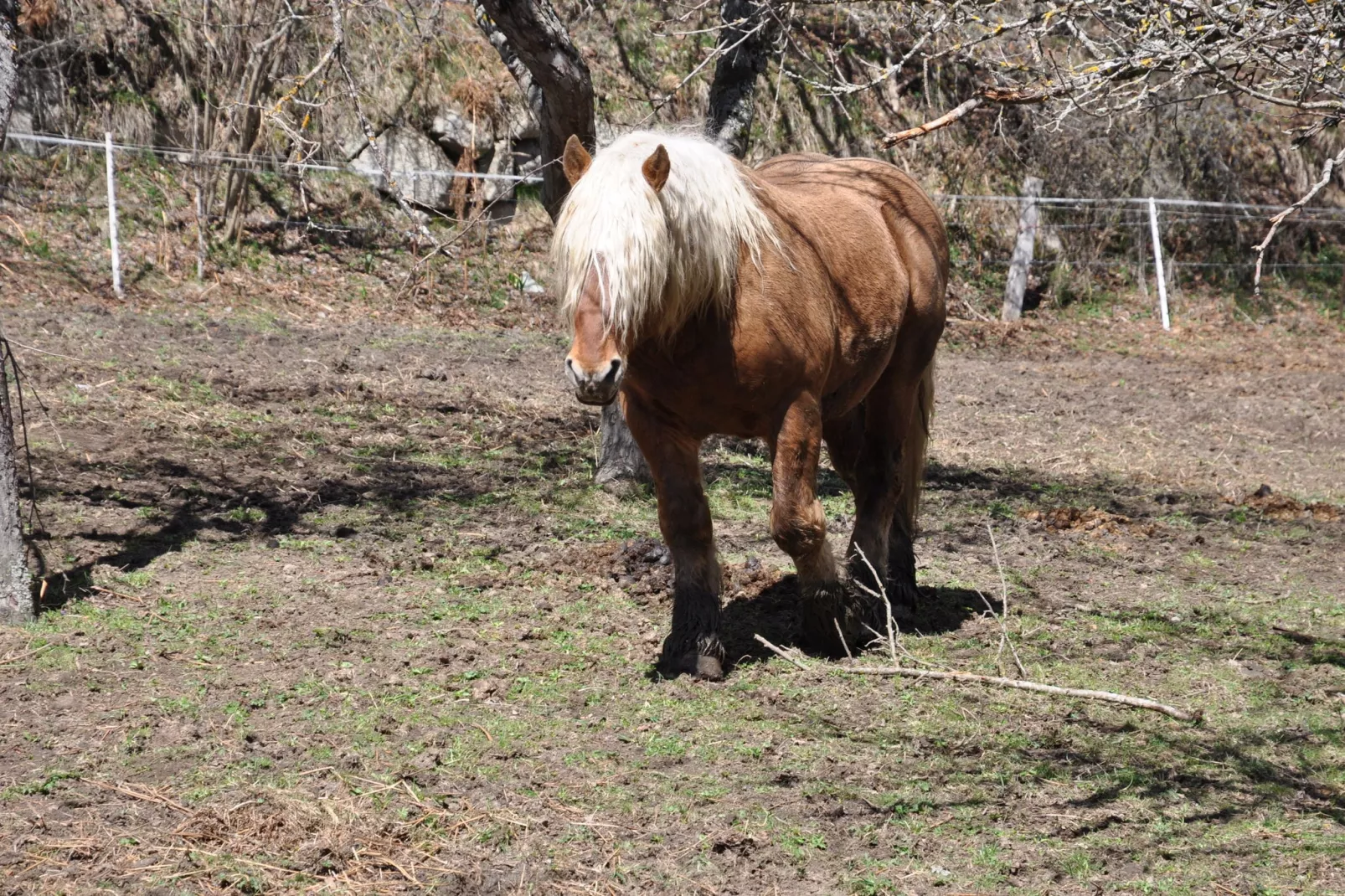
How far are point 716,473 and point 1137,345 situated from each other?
30.7 feet

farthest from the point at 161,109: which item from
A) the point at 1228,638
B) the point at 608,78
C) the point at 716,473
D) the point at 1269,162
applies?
the point at 1269,162

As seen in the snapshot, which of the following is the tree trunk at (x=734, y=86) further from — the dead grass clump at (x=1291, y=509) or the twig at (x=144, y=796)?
the twig at (x=144, y=796)

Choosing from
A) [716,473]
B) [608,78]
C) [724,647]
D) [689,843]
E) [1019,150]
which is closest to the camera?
[689,843]

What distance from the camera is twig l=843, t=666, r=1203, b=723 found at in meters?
4.27

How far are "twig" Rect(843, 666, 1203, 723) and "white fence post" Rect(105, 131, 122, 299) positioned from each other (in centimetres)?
963

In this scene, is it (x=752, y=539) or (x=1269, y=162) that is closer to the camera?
(x=752, y=539)

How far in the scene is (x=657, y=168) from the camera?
399 cm

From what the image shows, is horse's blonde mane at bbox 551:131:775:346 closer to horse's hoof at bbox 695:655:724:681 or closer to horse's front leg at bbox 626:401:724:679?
horse's front leg at bbox 626:401:724:679

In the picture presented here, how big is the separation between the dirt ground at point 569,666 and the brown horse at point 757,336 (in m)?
0.48

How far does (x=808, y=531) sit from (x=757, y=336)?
2.77ft

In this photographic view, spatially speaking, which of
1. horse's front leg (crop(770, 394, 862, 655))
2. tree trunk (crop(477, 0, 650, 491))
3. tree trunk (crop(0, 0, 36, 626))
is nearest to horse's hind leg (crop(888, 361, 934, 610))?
horse's front leg (crop(770, 394, 862, 655))

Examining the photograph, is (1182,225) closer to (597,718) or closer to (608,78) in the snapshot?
(608,78)

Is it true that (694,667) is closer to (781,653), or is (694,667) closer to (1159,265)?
(781,653)

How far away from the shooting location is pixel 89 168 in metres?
13.0
